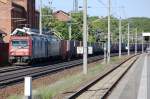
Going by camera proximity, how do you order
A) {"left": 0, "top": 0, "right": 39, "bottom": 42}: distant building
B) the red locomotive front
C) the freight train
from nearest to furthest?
the red locomotive front < the freight train < {"left": 0, "top": 0, "right": 39, "bottom": 42}: distant building

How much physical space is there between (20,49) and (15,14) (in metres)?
41.9

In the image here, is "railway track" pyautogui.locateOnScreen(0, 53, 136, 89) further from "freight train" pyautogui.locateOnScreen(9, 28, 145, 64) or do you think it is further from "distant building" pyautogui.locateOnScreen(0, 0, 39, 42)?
"distant building" pyautogui.locateOnScreen(0, 0, 39, 42)

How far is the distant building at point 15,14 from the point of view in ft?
281

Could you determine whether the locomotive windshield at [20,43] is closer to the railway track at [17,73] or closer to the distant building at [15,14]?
the railway track at [17,73]

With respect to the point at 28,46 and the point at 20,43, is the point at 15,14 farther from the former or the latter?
the point at 28,46

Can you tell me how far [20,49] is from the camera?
49.8 m

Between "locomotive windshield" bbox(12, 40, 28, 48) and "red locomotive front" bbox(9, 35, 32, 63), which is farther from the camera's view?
"locomotive windshield" bbox(12, 40, 28, 48)

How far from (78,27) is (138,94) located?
90.5 metres

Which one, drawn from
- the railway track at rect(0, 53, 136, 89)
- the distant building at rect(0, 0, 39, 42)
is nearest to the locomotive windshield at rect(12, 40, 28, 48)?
the railway track at rect(0, 53, 136, 89)

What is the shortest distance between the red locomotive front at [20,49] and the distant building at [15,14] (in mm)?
30221

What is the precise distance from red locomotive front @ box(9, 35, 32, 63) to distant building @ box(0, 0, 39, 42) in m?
30.2

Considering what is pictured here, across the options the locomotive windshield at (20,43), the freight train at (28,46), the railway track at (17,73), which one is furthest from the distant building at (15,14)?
the railway track at (17,73)

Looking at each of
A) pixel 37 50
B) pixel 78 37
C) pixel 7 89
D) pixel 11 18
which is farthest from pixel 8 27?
pixel 7 89

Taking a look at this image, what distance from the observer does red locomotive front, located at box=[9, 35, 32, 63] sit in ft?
161
